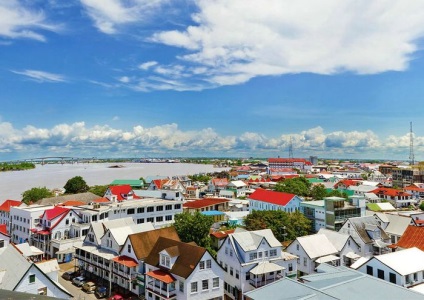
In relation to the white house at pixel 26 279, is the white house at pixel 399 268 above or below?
below

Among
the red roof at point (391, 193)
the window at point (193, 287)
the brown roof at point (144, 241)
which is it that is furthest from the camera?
the red roof at point (391, 193)

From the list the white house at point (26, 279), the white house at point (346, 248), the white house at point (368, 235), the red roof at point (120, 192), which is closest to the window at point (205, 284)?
the white house at point (26, 279)

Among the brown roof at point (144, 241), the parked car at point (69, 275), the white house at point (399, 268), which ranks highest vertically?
the brown roof at point (144, 241)

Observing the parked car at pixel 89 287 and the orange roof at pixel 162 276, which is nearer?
the orange roof at pixel 162 276

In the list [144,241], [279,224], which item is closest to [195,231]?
[144,241]

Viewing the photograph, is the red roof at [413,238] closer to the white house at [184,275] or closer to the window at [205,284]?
the white house at [184,275]

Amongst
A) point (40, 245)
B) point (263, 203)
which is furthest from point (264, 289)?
point (263, 203)

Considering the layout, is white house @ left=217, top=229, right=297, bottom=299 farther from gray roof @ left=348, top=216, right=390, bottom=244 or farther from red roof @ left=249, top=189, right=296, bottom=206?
red roof @ left=249, top=189, right=296, bottom=206
